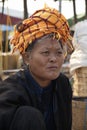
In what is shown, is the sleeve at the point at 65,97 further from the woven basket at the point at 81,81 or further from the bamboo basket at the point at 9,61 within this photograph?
the bamboo basket at the point at 9,61

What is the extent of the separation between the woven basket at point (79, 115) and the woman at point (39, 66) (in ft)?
6.62

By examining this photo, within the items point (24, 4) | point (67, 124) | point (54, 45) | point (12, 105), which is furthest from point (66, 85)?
point (24, 4)

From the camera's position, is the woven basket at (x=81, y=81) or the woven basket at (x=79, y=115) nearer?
the woven basket at (x=79, y=115)

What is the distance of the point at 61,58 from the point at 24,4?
11859 millimetres

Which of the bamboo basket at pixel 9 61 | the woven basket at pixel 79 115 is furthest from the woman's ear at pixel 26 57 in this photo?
the bamboo basket at pixel 9 61

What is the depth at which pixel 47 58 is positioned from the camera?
233cm

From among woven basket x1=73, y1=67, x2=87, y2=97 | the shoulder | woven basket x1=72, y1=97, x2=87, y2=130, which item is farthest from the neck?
woven basket x1=73, y1=67, x2=87, y2=97

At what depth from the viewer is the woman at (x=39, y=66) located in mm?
2275

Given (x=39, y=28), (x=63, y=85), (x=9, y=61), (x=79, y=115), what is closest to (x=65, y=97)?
(x=63, y=85)

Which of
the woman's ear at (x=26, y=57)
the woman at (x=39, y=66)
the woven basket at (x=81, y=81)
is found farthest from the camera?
the woven basket at (x=81, y=81)

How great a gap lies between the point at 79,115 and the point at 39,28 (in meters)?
2.42

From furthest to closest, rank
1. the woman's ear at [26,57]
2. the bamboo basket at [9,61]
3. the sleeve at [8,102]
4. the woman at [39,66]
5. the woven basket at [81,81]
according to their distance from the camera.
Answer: the bamboo basket at [9,61] → the woven basket at [81,81] → the woman's ear at [26,57] → the woman at [39,66] → the sleeve at [8,102]

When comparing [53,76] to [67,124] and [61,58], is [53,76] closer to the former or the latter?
[61,58]

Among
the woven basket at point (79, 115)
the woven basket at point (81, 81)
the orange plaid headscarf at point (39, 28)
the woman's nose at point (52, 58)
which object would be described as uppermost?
the orange plaid headscarf at point (39, 28)
